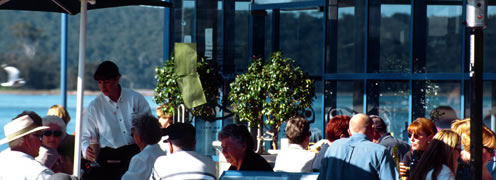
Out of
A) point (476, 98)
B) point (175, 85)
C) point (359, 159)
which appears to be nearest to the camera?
point (476, 98)

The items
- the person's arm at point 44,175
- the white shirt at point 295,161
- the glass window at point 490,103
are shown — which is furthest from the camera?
the glass window at point 490,103

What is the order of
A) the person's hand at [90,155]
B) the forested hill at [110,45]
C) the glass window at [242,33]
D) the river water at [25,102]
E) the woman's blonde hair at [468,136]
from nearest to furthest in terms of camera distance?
the woman's blonde hair at [468,136] < the person's hand at [90,155] < the glass window at [242,33] < the river water at [25,102] < the forested hill at [110,45]

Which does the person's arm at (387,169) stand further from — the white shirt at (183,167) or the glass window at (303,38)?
the glass window at (303,38)

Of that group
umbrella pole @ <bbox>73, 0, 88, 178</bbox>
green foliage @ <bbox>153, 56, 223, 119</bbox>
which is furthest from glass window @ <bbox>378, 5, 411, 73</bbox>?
umbrella pole @ <bbox>73, 0, 88, 178</bbox>

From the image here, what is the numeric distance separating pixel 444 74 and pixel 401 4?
44.8 inches

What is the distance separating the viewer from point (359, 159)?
170 inches

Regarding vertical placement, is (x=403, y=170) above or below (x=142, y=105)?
below

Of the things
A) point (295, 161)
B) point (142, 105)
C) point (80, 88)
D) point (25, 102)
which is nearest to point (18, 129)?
point (80, 88)

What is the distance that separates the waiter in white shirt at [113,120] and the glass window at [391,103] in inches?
207

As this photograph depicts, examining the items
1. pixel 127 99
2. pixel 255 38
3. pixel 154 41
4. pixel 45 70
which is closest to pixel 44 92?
pixel 45 70

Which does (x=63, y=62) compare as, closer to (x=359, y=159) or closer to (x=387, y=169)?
(x=359, y=159)

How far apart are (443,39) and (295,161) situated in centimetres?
537

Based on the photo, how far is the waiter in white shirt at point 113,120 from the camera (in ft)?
16.7

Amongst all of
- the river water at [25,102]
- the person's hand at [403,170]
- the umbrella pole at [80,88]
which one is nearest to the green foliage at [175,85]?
the person's hand at [403,170]
